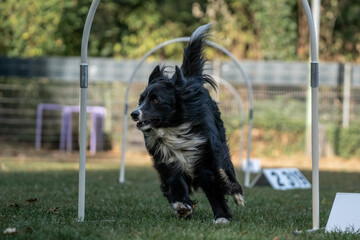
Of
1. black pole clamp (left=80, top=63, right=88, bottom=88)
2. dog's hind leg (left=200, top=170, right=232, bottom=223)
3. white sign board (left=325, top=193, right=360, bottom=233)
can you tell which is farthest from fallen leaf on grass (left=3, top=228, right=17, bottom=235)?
white sign board (left=325, top=193, right=360, bottom=233)

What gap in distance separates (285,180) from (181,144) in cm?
462

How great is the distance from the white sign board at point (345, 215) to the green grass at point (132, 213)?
0.21 metres

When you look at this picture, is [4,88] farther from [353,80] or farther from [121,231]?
[121,231]

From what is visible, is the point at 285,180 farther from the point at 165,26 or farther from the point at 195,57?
the point at 165,26

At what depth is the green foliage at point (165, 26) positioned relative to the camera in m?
20.4

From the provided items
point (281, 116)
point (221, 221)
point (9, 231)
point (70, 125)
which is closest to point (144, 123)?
point (221, 221)

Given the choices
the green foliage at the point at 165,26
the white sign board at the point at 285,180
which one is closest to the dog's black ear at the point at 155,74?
the white sign board at the point at 285,180

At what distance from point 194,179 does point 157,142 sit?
1.44 feet

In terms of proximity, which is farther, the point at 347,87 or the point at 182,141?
the point at 347,87

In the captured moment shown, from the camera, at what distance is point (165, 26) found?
2206 centimetres

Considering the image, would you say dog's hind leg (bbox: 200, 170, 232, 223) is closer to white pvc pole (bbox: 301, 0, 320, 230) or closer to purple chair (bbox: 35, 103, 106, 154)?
white pvc pole (bbox: 301, 0, 320, 230)

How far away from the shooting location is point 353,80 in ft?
58.3

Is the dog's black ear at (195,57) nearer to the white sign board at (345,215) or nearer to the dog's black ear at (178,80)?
the dog's black ear at (178,80)

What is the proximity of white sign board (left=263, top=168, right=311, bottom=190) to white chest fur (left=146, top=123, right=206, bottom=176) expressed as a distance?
4.16 metres
